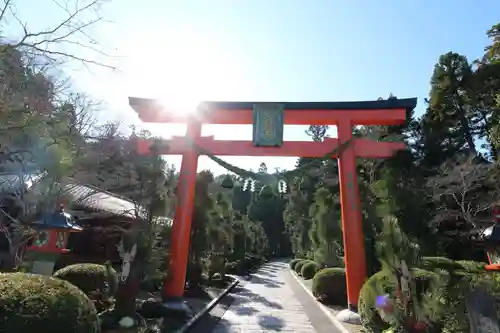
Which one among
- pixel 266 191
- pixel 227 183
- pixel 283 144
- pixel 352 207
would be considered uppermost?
pixel 283 144

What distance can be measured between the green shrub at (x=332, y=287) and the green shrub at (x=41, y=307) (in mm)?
10224

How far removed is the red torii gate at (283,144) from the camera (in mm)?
11062

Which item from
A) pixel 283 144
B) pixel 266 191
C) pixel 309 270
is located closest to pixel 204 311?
pixel 266 191

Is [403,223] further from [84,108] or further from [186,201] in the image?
[84,108]

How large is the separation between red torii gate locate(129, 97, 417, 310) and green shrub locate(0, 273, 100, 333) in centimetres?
603

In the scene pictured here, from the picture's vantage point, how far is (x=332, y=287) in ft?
44.7

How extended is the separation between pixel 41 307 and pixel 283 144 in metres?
8.39

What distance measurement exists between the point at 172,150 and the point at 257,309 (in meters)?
6.48

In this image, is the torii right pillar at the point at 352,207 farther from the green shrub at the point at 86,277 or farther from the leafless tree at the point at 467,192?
the leafless tree at the point at 467,192

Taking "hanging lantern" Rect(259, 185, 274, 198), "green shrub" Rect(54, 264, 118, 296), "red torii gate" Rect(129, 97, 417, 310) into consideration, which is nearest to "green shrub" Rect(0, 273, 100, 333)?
"green shrub" Rect(54, 264, 118, 296)

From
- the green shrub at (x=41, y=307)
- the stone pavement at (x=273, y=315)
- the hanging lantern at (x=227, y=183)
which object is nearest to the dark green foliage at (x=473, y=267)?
the stone pavement at (x=273, y=315)

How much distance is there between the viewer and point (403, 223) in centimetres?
2000

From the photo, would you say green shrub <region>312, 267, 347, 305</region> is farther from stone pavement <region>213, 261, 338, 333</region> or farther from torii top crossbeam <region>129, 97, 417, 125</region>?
torii top crossbeam <region>129, 97, 417, 125</region>

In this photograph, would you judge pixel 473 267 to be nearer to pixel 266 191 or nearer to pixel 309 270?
pixel 266 191
